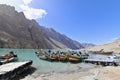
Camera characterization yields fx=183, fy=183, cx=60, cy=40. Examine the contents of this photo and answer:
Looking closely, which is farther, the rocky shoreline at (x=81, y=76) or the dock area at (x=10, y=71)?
the rocky shoreline at (x=81, y=76)

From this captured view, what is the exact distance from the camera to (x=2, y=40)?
169500 mm

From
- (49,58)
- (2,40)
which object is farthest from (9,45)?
(49,58)

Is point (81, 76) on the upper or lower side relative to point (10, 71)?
lower

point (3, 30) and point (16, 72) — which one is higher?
point (3, 30)

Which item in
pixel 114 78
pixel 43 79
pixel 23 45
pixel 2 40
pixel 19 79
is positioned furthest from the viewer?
pixel 23 45

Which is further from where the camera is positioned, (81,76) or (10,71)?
(81,76)

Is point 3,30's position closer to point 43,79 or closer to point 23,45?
point 23,45

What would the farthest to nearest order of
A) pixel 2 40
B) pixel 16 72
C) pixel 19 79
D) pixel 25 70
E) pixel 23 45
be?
pixel 23 45
pixel 2 40
pixel 25 70
pixel 16 72
pixel 19 79

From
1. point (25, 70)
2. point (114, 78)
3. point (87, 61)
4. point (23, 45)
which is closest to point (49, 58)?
point (87, 61)

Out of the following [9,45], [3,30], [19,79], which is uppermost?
[3,30]

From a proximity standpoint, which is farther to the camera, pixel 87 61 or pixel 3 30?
pixel 3 30

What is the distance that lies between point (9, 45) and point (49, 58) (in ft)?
414

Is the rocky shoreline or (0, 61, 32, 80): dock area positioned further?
the rocky shoreline

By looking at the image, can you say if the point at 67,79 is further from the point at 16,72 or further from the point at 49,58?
the point at 49,58
